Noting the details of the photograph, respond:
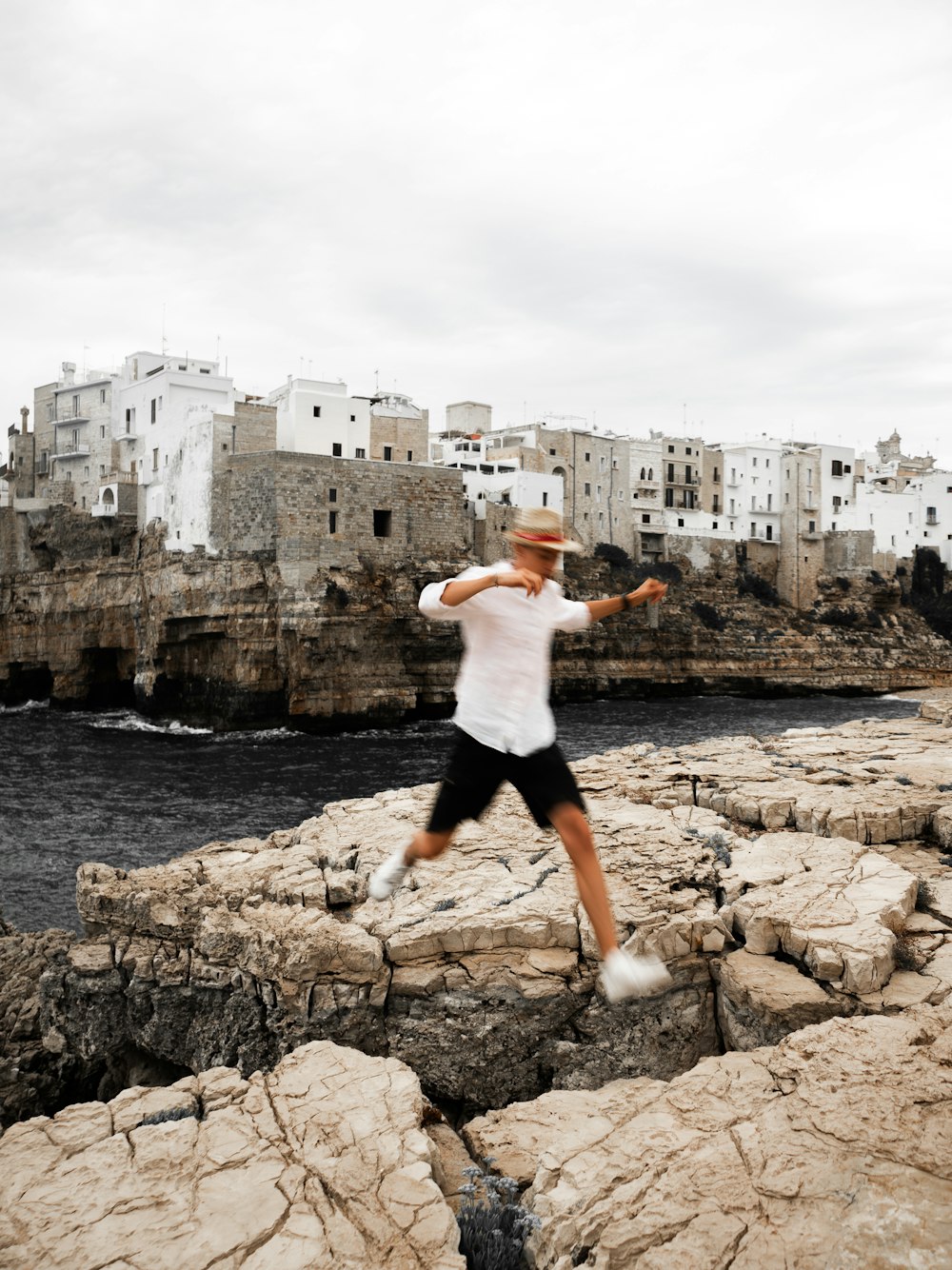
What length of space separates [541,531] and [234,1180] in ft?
12.1

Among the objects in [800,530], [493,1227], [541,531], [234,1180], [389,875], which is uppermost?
[800,530]

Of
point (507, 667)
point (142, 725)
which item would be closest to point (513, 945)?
point (507, 667)

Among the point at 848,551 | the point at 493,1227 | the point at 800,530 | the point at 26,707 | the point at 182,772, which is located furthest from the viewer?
the point at 800,530

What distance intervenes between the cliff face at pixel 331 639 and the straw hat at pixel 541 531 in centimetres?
4113

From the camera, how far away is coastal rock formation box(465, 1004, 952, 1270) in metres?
4.34

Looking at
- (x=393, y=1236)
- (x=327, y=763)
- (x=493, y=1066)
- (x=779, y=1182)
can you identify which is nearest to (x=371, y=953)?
(x=493, y=1066)

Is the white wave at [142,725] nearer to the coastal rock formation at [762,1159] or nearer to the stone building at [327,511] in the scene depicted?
the stone building at [327,511]

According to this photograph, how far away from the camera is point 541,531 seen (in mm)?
4910

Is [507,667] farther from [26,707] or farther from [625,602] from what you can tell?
[26,707]

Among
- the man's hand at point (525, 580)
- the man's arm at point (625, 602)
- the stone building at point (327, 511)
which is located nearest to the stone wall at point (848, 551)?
the stone building at point (327, 511)

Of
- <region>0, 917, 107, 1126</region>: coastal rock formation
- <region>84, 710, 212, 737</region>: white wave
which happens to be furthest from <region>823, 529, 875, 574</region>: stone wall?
<region>0, 917, 107, 1126</region>: coastal rock formation

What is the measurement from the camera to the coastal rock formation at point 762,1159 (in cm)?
434

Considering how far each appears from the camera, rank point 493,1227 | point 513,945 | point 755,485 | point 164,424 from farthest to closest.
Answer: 1. point 755,485
2. point 164,424
3. point 513,945
4. point 493,1227

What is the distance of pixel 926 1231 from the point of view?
4164mm
